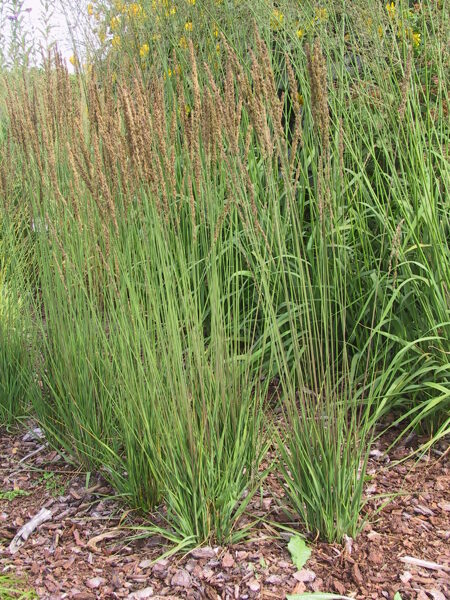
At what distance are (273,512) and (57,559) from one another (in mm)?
744

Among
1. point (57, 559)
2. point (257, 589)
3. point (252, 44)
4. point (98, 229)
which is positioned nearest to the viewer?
point (257, 589)

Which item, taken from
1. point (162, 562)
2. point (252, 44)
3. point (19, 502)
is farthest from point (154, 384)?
point (252, 44)

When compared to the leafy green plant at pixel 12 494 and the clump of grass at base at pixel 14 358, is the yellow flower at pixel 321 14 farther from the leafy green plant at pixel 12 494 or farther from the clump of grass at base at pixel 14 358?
the leafy green plant at pixel 12 494

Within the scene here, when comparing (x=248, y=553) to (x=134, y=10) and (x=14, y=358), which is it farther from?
(x=134, y=10)

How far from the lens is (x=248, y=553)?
1970mm

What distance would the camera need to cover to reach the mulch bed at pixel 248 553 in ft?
6.07

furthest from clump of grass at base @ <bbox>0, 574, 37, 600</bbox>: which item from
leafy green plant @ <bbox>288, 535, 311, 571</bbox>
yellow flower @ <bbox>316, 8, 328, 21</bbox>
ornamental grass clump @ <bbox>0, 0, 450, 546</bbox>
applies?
yellow flower @ <bbox>316, 8, 328, 21</bbox>

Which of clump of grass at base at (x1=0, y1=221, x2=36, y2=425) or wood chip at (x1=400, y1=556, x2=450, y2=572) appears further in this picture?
clump of grass at base at (x1=0, y1=221, x2=36, y2=425)

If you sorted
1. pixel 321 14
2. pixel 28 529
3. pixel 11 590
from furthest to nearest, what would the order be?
1. pixel 321 14
2. pixel 28 529
3. pixel 11 590

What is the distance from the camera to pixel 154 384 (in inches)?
76.9

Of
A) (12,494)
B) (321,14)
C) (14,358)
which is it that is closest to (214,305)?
(12,494)

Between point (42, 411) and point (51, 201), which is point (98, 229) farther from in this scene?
point (42, 411)

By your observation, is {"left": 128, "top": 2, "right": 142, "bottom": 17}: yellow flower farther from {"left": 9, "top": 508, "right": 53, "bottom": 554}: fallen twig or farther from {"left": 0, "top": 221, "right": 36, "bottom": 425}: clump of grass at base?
{"left": 9, "top": 508, "right": 53, "bottom": 554}: fallen twig

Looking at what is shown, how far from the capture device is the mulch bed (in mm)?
1851
